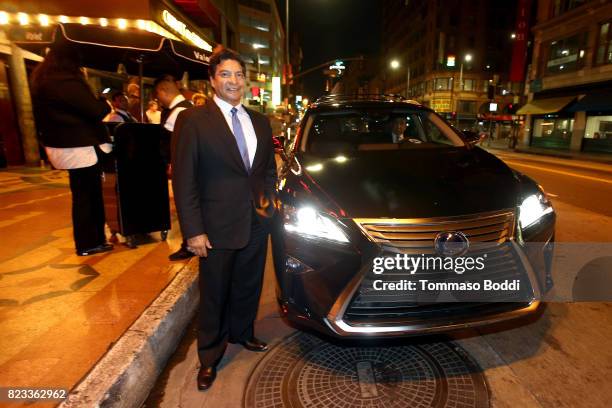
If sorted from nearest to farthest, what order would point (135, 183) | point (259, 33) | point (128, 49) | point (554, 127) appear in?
point (135, 183), point (128, 49), point (554, 127), point (259, 33)

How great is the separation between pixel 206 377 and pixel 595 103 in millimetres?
26110

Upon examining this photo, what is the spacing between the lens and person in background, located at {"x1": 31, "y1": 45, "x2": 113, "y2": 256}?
144 inches

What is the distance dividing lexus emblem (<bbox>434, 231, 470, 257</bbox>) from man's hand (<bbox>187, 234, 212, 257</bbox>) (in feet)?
4.39

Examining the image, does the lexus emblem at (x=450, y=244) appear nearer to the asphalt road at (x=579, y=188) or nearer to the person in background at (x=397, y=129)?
the person in background at (x=397, y=129)

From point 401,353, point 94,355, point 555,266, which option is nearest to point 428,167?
point 401,353

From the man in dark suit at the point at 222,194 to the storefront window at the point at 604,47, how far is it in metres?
26.6

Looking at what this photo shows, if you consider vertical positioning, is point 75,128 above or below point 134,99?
below

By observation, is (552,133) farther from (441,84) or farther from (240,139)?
(441,84)

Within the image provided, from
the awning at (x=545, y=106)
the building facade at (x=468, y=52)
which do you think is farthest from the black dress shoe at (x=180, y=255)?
the building facade at (x=468, y=52)

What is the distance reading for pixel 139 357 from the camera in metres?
2.25

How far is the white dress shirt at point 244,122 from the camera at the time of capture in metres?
2.33

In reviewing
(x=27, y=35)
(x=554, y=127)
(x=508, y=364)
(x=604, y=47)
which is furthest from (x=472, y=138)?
(x=554, y=127)

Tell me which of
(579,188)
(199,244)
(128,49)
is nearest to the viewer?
(199,244)

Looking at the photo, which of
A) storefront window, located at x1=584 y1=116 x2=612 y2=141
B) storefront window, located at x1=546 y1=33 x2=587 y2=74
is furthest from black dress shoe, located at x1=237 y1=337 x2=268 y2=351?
storefront window, located at x1=546 y1=33 x2=587 y2=74
